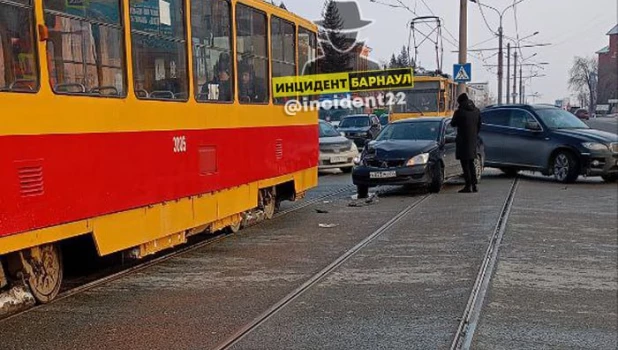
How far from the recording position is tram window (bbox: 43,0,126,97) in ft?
17.1

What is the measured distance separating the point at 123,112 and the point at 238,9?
294cm

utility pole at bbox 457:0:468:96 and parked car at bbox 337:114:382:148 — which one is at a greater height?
utility pole at bbox 457:0:468:96

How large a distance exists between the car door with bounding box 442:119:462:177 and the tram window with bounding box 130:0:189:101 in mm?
7680

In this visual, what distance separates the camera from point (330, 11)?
81.3 meters

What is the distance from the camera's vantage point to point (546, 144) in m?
15.3

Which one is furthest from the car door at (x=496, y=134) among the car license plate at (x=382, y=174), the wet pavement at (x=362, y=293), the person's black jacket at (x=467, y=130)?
the wet pavement at (x=362, y=293)

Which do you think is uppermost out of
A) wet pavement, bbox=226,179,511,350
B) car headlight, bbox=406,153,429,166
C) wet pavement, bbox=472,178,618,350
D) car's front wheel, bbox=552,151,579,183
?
car headlight, bbox=406,153,429,166

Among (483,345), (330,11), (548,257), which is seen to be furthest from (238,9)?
(330,11)

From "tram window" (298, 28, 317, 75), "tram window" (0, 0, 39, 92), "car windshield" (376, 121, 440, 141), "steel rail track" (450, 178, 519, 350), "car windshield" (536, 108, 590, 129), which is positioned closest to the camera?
"tram window" (0, 0, 39, 92)

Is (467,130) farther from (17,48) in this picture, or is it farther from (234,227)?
(17,48)

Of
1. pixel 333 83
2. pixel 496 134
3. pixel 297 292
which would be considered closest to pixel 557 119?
pixel 496 134

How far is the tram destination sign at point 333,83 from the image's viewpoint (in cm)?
1050

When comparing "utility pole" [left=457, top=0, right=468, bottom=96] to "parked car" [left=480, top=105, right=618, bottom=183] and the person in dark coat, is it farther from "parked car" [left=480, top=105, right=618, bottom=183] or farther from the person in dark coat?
the person in dark coat

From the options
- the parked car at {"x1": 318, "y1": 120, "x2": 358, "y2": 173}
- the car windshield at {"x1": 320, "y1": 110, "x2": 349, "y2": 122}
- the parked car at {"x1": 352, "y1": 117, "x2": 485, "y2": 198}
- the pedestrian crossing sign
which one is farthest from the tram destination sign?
the car windshield at {"x1": 320, "y1": 110, "x2": 349, "y2": 122}
